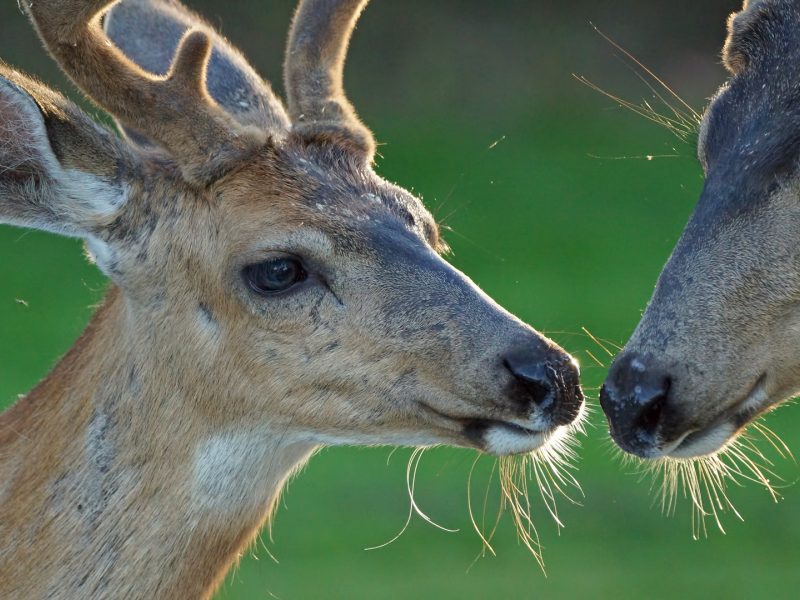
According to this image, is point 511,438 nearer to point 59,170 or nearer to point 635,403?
point 635,403

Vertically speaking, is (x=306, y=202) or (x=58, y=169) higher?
(x=306, y=202)

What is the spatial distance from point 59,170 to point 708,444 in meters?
2.29

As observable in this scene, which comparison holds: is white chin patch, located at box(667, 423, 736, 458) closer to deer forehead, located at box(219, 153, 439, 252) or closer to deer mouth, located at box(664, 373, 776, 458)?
deer mouth, located at box(664, 373, 776, 458)

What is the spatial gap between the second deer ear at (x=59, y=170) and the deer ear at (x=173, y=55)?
840 millimetres

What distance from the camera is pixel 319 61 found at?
4.82 metres

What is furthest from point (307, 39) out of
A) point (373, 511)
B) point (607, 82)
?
point (607, 82)

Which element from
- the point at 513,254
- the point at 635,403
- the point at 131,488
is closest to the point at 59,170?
the point at 131,488

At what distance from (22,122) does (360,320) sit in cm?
126

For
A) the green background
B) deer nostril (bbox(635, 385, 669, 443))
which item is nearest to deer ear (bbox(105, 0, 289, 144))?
the green background

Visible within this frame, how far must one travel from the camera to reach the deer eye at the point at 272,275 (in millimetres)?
3881

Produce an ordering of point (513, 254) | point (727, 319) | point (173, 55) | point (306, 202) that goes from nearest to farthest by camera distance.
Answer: point (727, 319) < point (306, 202) < point (173, 55) < point (513, 254)

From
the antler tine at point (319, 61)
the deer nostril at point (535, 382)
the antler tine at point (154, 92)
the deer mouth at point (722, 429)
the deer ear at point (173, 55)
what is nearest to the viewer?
the deer nostril at point (535, 382)

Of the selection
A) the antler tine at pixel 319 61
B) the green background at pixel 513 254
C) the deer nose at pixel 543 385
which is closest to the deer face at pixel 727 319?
the deer nose at pixel 543 385

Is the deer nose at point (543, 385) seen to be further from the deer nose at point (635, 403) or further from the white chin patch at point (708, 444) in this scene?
the white chin patch at point (708, 444)
